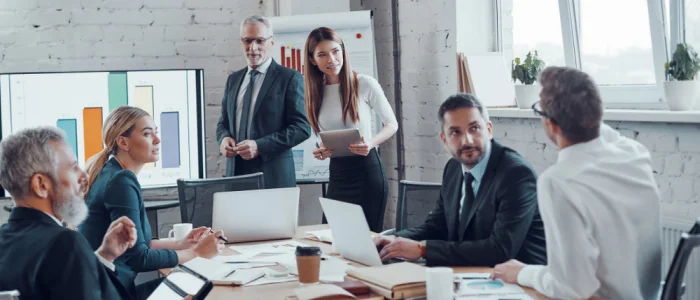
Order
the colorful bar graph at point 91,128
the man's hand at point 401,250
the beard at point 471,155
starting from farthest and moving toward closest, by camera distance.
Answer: the colorful bar graph at point 91,128, the beard at point 471,155, the man's hand at point 401,250

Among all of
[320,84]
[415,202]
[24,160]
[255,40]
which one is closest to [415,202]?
[415,202]

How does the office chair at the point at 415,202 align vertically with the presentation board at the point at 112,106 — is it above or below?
below

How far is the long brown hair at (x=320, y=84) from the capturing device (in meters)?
3.84

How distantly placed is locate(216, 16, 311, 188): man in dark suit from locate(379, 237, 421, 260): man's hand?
5.29 ft

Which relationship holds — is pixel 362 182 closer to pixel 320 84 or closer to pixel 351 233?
pixel 320 84

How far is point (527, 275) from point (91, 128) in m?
3.37

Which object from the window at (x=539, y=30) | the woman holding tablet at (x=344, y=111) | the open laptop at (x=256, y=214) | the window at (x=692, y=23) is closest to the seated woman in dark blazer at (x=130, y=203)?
the open laptop at (x=256, y=214)

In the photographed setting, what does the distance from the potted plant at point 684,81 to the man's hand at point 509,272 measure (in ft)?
4.41

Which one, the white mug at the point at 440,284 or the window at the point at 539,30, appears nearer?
the white mug at the point at 440,284

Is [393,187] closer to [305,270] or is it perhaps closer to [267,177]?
[267,177]

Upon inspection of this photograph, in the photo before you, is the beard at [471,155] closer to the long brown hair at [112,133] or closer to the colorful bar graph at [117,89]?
the long brown hair at [112,133]

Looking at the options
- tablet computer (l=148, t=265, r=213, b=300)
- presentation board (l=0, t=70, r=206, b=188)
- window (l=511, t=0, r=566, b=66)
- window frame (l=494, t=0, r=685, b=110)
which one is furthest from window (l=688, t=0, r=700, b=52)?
presentation board (l=0, t=70, r=206, b=188)

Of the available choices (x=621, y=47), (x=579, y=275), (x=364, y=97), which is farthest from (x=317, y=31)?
(x=579, y=275)

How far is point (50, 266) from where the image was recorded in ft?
5.95
